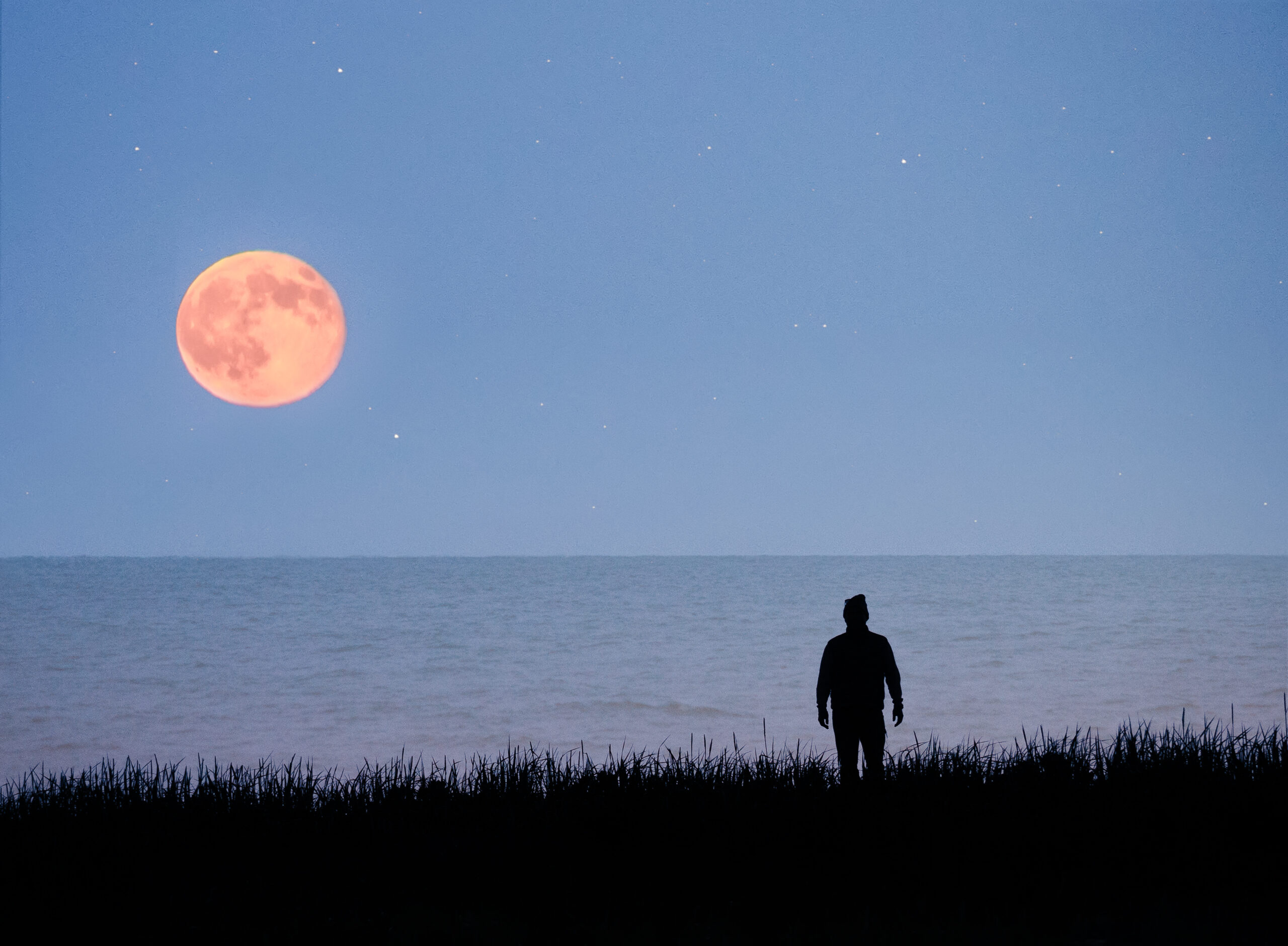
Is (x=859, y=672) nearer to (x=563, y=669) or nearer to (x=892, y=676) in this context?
(x=892, y=676)

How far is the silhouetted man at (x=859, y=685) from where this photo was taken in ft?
31.6

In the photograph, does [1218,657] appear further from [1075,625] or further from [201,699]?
[201,699]

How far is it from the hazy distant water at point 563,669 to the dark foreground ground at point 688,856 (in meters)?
12.1

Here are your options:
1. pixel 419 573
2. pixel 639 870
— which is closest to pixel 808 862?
pixel 639 870

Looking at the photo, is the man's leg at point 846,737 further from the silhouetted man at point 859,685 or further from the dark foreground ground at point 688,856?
the dark foreground ground at point 688,856

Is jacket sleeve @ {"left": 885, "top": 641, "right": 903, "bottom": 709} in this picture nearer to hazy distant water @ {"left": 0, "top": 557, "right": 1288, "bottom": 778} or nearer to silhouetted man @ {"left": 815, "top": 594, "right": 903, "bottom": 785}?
silhouetted man @ {"left": 815, "top": 594, "right": 903, "bottom": 785}

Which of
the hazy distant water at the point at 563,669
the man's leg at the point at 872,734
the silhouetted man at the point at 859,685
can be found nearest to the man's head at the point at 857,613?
the silhouetted man at the point at 859,685

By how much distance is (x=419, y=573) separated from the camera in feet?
532

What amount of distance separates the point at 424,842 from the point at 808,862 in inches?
114

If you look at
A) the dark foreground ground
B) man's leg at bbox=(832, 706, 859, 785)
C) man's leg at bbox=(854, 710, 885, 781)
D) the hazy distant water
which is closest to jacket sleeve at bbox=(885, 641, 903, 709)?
man's leg at bbox=(854, 710, 885, 781)

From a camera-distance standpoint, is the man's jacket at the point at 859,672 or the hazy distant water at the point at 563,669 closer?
the man's jacket at the point at 859,672

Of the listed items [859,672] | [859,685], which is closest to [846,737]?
[859,685]

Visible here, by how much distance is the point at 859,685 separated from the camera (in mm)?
9688

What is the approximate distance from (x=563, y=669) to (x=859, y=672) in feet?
100.0
